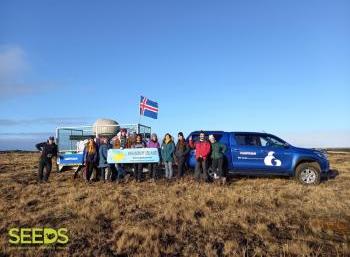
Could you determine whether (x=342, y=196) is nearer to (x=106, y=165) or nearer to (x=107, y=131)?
(x=106, y=165)

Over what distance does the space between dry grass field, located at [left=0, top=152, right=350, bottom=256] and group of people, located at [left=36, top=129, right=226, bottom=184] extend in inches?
47.3

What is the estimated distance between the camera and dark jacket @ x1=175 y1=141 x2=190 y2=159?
15.8 m

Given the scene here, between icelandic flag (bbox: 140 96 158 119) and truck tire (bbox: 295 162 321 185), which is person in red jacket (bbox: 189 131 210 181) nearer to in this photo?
truck tire (bbox: 295 162 321 185)

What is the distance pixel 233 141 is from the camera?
52.6 feet

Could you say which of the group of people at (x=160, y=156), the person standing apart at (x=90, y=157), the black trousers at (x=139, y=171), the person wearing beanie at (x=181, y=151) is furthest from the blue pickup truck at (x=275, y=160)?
the person standing apart at (x=90, y=157)

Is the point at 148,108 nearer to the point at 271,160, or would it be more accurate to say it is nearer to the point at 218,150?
the point at 218,150

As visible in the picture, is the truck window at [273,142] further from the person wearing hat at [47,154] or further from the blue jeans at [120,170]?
the person wearing hat at [47,154]

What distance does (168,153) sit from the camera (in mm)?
15945

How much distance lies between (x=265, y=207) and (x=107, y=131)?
10.8 metres

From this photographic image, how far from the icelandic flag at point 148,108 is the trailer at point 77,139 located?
2.37 feet

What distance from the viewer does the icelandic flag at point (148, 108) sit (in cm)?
1953

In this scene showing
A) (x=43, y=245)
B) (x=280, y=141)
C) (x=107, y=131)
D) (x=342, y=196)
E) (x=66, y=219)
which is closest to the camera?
(x=43, y=245)

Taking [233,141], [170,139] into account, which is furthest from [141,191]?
[233,141]

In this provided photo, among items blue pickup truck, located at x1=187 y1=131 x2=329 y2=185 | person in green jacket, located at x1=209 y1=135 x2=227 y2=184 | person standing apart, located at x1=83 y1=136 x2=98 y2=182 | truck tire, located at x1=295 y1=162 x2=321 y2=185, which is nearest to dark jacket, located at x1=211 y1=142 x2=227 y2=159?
person in green jacket, located at x1=209 y1=135 x2=227 y2=184
